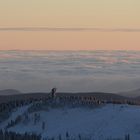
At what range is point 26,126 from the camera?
3161 centimetres

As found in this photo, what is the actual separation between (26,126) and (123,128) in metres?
3.95

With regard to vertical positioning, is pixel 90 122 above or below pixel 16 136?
above

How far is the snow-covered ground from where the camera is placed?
97.2ft

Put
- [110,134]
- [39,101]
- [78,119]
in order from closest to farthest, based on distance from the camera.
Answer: [110,134] → [78,119] → [39,101]

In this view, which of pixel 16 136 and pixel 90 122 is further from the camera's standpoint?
pixel 90 122

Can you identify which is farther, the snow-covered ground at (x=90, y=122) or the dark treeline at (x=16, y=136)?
the snow-covered ground at (x=90, y=122)

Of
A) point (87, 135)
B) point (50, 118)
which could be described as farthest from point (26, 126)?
point (87, 135)

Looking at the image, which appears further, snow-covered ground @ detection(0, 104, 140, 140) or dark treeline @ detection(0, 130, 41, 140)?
snow-covered ground @ detection(0, 104, 140, 140)

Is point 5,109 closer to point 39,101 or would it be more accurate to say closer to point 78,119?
point 39,101

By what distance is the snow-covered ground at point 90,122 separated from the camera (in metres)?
29.6

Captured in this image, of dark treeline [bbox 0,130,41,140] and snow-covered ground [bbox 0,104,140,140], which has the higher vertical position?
snow-covered ground [bbox 0,104,140,140]

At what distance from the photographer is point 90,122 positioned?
101ft

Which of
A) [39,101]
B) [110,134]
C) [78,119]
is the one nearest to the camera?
[110,134]

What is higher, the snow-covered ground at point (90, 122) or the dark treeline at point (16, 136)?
the snow-covered ground at point (90, 122)
